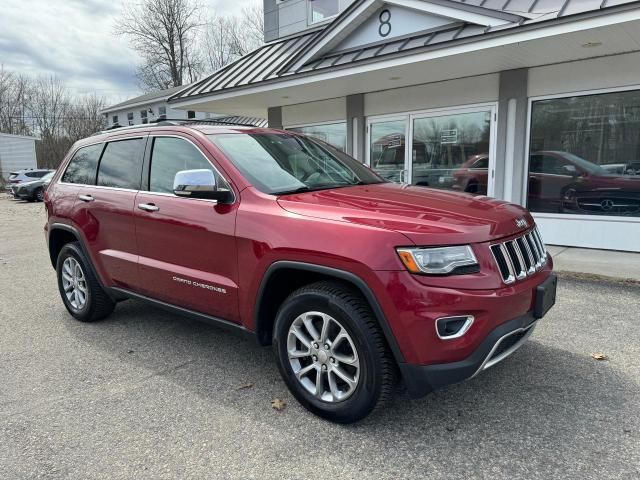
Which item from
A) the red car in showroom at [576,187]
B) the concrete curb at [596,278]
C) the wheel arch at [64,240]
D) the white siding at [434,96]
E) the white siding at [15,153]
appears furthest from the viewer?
the white siding at [15,153]

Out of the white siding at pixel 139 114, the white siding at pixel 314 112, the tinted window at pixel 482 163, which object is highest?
the white siding at pixel 139 114

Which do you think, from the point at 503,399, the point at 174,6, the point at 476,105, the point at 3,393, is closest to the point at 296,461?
the point at 503,399

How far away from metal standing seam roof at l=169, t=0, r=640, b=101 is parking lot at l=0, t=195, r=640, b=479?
3.95 metres

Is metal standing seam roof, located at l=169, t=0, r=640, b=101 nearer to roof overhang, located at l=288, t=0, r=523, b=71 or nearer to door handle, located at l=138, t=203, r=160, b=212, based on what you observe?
roof overhang, located at l=288, t=0, r=523, b=71

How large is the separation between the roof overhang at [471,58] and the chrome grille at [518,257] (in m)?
3.98

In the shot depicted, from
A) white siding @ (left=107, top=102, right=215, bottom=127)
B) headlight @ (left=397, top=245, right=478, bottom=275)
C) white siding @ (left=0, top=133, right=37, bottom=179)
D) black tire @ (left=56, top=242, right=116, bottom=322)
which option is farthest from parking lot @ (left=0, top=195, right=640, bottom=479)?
white siding @ (left=0, top=133, right=37, bottom=179)

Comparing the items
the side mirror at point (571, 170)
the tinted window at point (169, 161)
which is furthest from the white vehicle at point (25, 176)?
the side mirror at point (571, 170)

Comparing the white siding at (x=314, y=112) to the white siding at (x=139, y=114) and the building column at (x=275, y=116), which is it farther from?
the white siding at (x=139, y=114)

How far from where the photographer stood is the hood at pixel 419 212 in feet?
8.22

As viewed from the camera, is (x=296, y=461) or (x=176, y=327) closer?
(x=296, y=461)

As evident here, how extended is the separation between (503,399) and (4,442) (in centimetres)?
299

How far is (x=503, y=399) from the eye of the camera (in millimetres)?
3059

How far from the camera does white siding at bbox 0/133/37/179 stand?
35344mm

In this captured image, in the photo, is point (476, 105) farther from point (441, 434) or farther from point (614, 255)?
point (441, 434)
